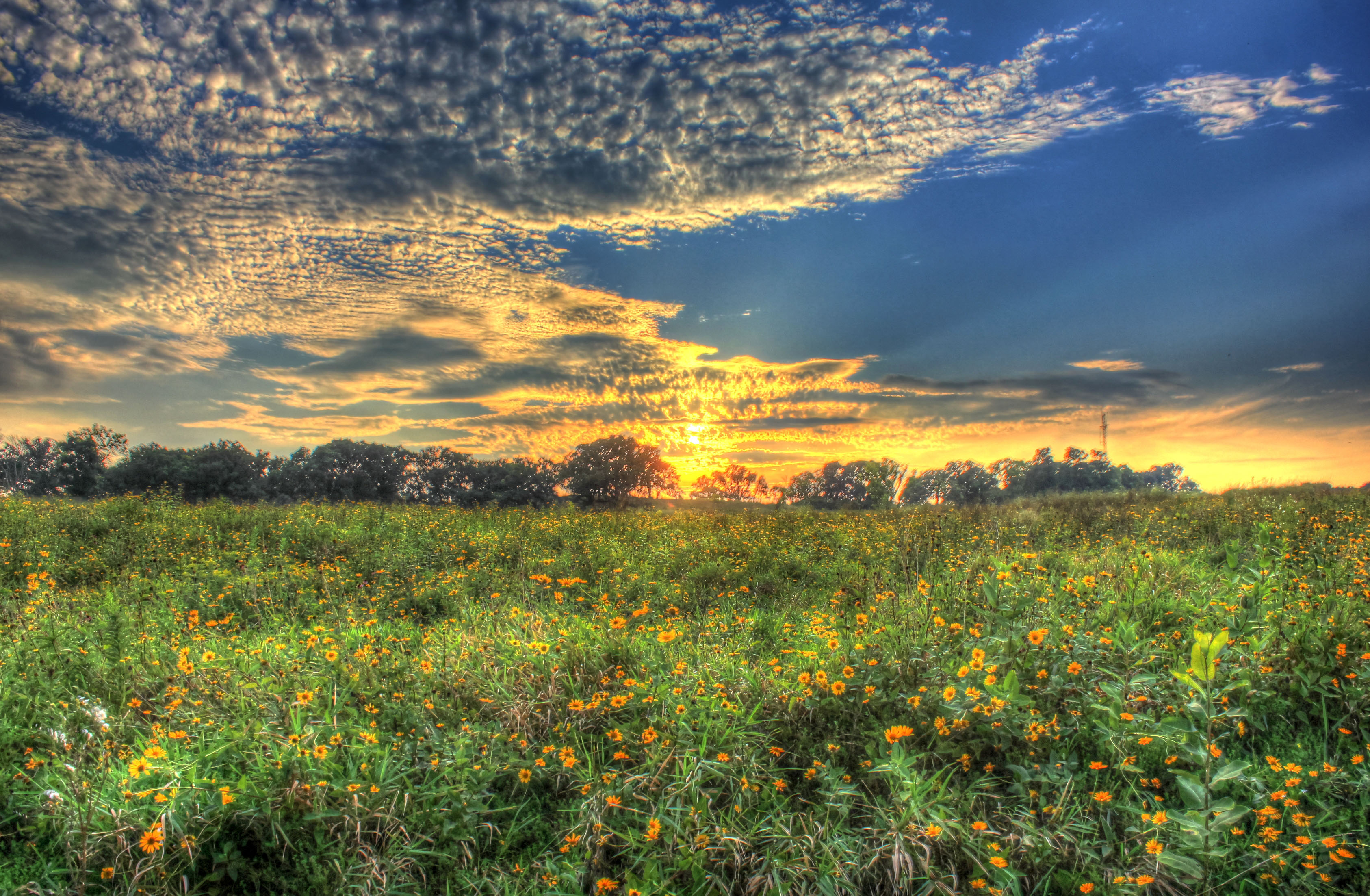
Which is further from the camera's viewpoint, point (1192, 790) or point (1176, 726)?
point (1176, 726)

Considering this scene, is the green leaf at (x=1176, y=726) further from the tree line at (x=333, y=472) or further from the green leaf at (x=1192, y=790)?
the tree line at (x=333, y=472)

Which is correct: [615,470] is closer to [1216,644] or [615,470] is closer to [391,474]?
[391,474]

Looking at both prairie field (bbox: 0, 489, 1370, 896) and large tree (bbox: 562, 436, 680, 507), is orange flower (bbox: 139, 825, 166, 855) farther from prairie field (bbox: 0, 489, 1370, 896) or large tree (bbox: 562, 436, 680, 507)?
large tree (bbox: 562, 436, 680, 507)

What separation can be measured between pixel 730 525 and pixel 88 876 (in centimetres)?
1119

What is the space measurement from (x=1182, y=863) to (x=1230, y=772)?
481 millimetres

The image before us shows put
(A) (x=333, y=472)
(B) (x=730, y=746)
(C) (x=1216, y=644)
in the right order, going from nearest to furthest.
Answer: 1. (C) (x=1216, y=644)
2. (B) (x=730, y=746)
3. (A) (x=333, y=472)

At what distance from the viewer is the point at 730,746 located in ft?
11.0

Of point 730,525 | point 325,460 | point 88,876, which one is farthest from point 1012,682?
point 325,460

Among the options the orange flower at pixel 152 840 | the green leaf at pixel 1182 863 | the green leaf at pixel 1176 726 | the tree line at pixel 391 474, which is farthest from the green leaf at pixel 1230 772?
the tree line at pixel 391 474

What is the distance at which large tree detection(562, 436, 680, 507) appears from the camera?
41000mm

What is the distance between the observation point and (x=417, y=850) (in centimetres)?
282

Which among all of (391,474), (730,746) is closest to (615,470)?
(391,474)

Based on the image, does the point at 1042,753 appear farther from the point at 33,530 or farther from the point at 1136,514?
the point at 33,530

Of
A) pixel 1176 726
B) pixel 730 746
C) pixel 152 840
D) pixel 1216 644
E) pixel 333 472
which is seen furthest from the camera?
pixel 333 472
